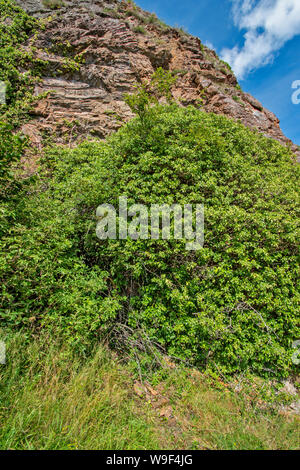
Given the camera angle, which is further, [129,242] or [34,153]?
[34,153]

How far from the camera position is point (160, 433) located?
2.47 metres

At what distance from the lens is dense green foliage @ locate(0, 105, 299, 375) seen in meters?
3.33

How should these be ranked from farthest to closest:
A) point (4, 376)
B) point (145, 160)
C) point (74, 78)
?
point (74, 78) → point (145, 160) → point (4, 376)

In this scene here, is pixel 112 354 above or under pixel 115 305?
under

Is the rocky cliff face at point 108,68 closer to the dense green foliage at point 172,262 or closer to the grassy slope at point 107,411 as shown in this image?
the dense green foliage at point 172,262

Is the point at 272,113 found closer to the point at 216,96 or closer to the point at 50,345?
the point at 216,96

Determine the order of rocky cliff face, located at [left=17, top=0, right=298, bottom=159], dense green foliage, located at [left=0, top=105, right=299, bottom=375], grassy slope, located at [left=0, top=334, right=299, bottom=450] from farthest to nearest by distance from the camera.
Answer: rocky cliff face, located at [left=17, top=0, right=298, bottom=159] < dense green foliage, located at [left=0, top=105, right=299, bottom=375] < grassy slope, located at [left=0, top=334, right=299, bottom=450]

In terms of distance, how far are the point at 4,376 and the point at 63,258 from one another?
1.89m

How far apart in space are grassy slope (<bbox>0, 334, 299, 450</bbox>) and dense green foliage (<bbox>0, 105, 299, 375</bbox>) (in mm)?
433

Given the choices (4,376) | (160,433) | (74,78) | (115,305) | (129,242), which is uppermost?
(74,78)

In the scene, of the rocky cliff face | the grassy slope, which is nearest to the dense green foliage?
the grassy slope

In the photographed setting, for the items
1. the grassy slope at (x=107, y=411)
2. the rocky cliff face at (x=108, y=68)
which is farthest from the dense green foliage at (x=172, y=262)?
the rocky cliff face at (x=108, y=68)

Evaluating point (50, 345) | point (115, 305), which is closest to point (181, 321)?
point (115, 305)

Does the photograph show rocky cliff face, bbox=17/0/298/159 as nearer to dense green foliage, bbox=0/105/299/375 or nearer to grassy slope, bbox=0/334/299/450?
dense green foliage, bbox=0/105/299/375
